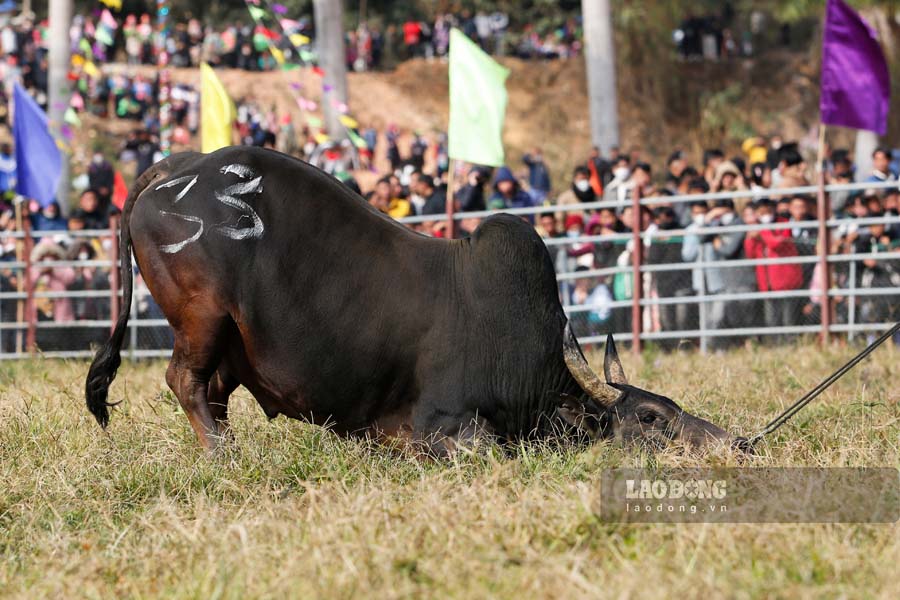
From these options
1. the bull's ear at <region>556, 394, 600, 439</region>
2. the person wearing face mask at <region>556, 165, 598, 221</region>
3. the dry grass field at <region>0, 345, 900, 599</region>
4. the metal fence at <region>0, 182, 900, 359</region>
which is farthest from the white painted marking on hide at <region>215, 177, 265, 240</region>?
the person wearing face mask at <region>556, 165, 598, 221</region>

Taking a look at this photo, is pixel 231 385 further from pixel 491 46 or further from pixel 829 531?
pixel 491 46

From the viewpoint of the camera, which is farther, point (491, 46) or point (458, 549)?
point (491, 46)

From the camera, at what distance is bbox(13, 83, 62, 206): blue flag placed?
13352 mm

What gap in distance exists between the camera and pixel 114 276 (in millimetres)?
13234

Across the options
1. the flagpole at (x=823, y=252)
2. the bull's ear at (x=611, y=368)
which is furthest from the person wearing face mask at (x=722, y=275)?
the bull's ear at (x=611, y=368)

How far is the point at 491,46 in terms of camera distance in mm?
34906

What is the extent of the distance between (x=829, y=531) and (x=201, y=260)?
308 cm

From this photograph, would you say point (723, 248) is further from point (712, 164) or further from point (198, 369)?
point (198, 369)

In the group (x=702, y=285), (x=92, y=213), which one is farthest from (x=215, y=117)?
(x=702, y=285)

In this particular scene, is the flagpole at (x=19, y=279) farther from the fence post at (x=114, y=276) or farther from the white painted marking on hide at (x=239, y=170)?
the white painted marking on hide at (x=239, y=170)

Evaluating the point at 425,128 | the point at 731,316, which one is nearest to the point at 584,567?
the point at 731,316

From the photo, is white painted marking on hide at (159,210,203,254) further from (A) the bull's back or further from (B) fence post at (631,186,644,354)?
(B) fence post at (631,186,644,354)

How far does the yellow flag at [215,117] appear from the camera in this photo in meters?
12.4

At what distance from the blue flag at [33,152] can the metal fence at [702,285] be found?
0.57 meters
